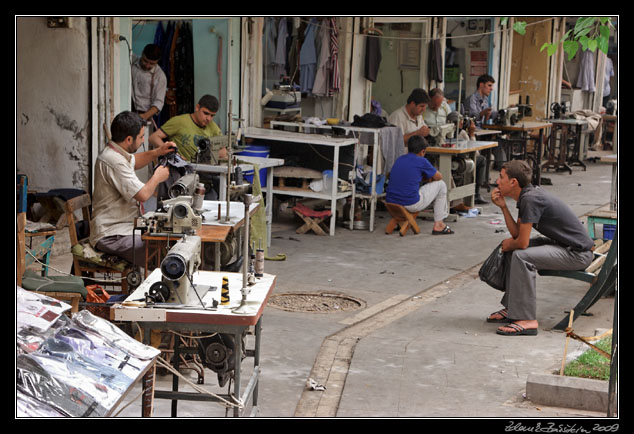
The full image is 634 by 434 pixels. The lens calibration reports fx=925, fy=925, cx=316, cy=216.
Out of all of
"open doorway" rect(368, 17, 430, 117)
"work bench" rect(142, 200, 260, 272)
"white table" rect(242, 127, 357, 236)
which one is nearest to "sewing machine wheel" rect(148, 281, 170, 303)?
"work bench" rect(142, 200, 260, 272)

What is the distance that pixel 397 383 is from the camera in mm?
6316

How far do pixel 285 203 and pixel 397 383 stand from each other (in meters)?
6.79

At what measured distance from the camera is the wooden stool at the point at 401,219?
37.5 feet

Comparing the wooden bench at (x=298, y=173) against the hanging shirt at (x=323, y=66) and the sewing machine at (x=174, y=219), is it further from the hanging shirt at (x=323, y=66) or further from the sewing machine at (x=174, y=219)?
the sewing machine at (x=174, y=219)

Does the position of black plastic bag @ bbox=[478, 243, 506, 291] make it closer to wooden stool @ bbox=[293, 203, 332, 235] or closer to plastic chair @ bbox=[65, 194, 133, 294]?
plastic chair @ bbox=[65, 194, 133, 294]

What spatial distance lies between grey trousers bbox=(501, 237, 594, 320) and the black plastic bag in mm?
61

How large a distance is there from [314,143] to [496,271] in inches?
163

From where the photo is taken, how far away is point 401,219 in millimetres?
11555

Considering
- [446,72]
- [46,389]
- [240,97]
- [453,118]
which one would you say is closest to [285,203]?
[240,97]

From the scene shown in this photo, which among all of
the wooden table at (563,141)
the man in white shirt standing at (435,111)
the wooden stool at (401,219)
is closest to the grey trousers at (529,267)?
the wooden stool at (401,219)

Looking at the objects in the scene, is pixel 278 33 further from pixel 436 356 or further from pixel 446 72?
pixel 436 356

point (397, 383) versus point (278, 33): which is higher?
point (278, 33)

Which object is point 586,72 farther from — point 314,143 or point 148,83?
point 148,83

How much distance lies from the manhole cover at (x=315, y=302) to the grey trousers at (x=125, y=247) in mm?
1772
